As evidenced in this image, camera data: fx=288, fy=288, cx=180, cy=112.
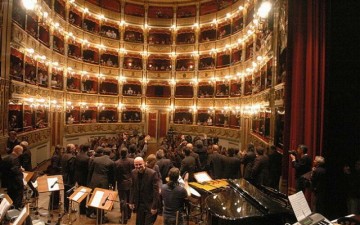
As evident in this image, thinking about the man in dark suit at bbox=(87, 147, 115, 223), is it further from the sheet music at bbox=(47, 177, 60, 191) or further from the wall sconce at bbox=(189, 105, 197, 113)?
the wall sconce at bbox=(189, 105, 197, 113)

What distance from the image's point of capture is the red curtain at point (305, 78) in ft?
22.6

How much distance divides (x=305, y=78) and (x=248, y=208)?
4.59 meters

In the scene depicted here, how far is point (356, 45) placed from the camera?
645 cm

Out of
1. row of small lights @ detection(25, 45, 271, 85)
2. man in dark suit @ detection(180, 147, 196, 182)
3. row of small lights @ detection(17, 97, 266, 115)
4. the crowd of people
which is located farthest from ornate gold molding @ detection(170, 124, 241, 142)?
man in dark suit @ detection(180, 147, 196, 182)

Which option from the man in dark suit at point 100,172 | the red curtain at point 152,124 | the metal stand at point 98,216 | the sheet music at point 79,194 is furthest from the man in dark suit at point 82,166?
the red curtain at point 152,124

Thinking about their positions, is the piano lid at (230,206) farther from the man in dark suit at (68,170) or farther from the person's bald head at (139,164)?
the man in dark suit at (68,170)

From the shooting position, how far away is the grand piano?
457cm

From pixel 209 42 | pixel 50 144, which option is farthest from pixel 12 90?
pixel 209 42

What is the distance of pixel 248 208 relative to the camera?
4.90 meters

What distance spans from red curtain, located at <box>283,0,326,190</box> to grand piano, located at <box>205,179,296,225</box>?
2.39 meters

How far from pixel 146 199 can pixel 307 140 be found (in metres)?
4.40

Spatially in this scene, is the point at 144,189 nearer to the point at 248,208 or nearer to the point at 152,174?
the point at 152,174

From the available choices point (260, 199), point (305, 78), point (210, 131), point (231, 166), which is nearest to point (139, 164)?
point (260, 199)

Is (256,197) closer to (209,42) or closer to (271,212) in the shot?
(271,212)
